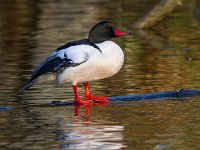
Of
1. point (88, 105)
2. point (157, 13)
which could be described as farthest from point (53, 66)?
point (157, 13)

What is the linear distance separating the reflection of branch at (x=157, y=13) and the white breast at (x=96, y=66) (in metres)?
9.62

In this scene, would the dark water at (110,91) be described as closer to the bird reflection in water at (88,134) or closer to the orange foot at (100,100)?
the bird reflection in water at (88,134)

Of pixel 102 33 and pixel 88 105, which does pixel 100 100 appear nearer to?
pixel 88 105

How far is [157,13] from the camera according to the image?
21969mm

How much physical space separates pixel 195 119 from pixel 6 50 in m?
9.00

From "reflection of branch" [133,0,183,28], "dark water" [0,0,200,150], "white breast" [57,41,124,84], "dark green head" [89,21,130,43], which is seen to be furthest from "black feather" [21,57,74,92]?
"reflection of branch" [133,0,183,28]

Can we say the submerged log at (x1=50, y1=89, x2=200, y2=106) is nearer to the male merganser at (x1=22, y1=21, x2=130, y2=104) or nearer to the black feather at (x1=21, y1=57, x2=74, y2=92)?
the male merganser at (x1=22, y1=21, x2=130, y2=104)

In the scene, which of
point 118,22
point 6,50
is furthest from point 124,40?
point 118,22

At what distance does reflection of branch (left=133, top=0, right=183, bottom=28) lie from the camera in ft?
71.2

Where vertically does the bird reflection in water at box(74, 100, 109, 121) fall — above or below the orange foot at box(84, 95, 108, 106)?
below

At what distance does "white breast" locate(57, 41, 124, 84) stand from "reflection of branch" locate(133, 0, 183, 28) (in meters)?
9.62

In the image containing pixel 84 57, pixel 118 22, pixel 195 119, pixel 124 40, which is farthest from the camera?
pixel 118 22

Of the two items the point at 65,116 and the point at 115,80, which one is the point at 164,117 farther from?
the point at 115,80

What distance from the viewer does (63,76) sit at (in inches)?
476
